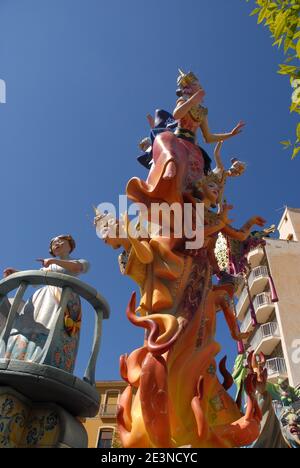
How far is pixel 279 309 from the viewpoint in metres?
19.6

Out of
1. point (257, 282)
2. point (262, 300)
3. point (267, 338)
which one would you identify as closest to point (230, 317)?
point (267, 338)

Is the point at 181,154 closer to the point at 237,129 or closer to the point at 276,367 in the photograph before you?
the point at 237,129

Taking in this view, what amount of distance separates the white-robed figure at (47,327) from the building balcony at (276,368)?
16860 millimetres

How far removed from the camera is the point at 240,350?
5.34 meters

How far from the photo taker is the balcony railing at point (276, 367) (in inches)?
708

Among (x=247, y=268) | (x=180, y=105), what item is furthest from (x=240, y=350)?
(x=180, y=105)

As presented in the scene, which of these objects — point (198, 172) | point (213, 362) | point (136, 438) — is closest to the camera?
point (136, 438)

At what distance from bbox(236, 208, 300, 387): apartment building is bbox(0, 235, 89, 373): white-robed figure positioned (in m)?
14.8

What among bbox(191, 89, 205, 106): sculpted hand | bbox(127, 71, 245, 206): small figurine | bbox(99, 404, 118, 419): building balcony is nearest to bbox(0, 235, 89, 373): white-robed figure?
bbox(127, 71, 245, 206): small figurine

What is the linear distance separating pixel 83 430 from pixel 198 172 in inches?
139

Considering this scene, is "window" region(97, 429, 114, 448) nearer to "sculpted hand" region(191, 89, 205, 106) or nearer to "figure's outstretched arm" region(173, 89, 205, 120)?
"figure's outstretched arm" region(173, 89, 205, 120)

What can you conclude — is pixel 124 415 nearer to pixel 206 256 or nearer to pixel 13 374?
pixel 13 374

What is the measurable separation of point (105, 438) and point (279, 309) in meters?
11.0

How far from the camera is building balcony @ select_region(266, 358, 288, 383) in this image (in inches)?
703
